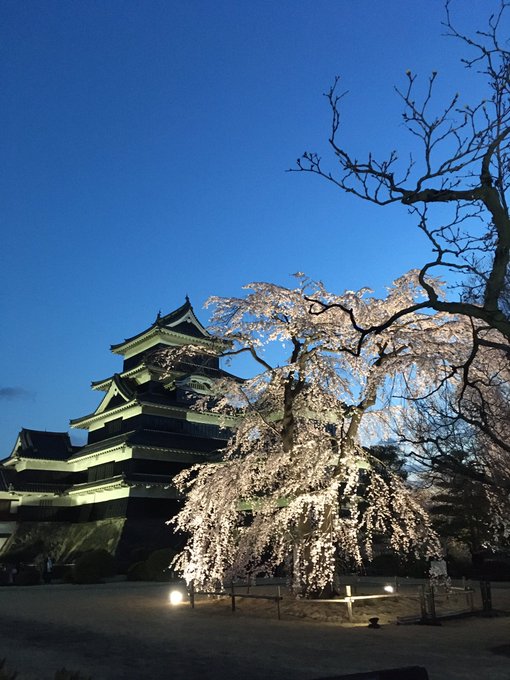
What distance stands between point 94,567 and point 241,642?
20904 mm

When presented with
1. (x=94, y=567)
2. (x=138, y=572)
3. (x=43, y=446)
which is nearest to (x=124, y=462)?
(x=94, y=567)

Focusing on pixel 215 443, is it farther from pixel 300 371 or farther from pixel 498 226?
pixel 498 226

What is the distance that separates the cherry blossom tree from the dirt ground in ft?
5.10

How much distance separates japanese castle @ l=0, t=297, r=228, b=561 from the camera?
1312 inches

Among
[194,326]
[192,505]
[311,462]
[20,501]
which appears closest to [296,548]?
[311,462]

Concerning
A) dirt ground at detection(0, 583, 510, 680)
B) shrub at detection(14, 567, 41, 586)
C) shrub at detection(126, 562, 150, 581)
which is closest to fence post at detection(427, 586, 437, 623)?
dirt ground at detection(0, 583, 510, 680)

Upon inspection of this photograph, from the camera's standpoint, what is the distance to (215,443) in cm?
3834

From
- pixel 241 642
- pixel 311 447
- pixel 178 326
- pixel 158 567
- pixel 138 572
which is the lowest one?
pixel 138 572

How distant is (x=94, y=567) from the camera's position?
28.4 meters

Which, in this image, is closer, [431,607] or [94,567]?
[431,607]

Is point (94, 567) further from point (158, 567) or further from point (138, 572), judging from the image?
point (158, 567)

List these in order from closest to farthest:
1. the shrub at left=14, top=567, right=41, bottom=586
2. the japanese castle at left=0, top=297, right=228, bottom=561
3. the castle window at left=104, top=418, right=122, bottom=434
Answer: the shrub at left=14, top=567, right=41, bottom=586, the japanese castle at left=0, top=297, right=228, bottom=561, the castle window at left=104, top=418, right=122, bottom=434

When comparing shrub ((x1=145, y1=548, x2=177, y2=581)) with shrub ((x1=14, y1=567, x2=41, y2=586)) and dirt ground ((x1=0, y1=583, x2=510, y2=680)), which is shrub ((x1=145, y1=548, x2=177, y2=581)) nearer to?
shrub ((x1=14, y1=567, x2=41, y2=586))

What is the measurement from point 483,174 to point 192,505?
1320 cm
